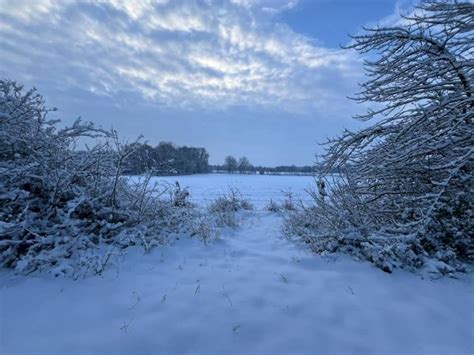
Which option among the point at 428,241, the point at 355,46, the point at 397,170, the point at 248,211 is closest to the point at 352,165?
the point at 397,170

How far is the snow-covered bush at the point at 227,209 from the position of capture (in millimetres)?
6684

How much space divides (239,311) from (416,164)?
11.0 feet

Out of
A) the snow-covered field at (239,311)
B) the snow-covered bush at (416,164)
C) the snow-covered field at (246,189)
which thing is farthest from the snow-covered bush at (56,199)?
the snow-covered bush at (416,164)

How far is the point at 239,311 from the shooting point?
2.43 meters

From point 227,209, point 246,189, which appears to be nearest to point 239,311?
point 227,209

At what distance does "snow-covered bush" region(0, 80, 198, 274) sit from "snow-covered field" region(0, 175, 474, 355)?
411 millimetres

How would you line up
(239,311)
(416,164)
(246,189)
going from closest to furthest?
(239,311) < (416,164) < (246,189)

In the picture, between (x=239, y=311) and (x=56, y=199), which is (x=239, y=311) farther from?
(x=56, y=199)

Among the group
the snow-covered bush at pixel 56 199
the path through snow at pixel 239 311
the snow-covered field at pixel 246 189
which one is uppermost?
the snow-covered bush at pixel 56 199

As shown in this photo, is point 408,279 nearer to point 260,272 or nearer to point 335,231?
point 335,231

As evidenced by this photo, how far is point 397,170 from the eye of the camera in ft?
13.3

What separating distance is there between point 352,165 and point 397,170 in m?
0.82

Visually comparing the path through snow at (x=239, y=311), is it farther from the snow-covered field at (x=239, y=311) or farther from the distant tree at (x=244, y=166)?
the distant tree at (x=244, y=166)

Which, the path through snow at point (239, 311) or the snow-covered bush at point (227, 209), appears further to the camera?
the snow-covered bush at point (227, 209)
